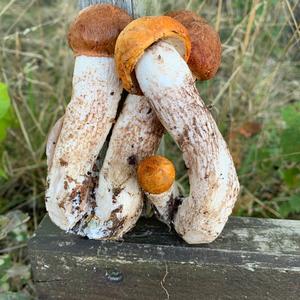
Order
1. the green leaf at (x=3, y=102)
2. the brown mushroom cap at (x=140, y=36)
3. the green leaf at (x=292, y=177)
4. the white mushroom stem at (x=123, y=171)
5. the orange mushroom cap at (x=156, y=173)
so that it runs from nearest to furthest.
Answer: the brown mushroom cap at (x=140, y=36) < the orange mushroom cap at (x=156, y=173) < the white mushroom stem at (x=123, y=171) < the green leaf at (x=3, y=102) < the green leaf at (x=292, y=177)

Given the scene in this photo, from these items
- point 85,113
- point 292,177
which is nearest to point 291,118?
point 292,177

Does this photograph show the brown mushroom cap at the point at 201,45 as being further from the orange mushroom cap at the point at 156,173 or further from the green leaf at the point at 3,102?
the green leaf at the point at 3,102

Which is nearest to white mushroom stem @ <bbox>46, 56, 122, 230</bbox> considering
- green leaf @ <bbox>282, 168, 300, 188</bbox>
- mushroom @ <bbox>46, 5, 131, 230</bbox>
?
mushroom @ <bbox>46, 5, 131, 230</bbox>

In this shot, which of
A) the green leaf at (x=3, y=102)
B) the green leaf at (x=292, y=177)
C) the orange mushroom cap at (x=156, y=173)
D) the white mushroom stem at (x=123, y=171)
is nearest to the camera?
the orange mushroom cap at (x=156, y=173)

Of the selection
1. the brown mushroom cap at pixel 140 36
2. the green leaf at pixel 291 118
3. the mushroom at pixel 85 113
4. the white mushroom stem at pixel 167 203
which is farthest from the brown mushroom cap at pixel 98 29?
the green leaf at pixel 291 118

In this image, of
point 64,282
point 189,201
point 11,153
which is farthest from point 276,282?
point 11,153

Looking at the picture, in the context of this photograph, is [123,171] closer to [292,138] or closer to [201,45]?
[201,45]
